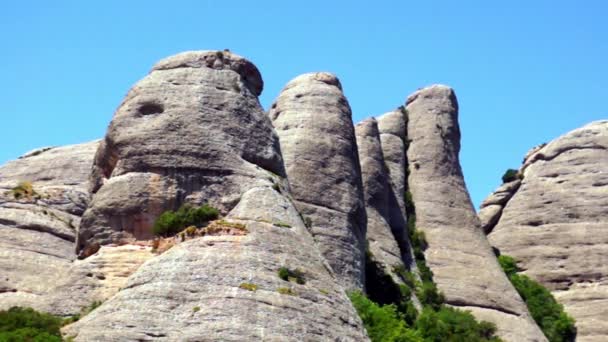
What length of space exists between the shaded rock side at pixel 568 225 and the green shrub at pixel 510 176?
29.3 inches

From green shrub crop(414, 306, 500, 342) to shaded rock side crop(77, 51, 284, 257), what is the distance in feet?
48.5

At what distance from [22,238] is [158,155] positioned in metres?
8.66

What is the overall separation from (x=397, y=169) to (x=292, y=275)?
1445 inches

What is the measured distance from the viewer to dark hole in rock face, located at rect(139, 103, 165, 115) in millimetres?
43875

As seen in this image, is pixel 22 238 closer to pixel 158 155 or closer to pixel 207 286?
pixel 158 155

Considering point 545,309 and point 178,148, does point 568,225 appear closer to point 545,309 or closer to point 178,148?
point 545,309

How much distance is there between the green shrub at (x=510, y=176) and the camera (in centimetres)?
8144

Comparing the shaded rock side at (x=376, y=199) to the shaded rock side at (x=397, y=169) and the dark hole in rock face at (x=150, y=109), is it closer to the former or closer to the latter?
the shaded rock side at (x=397, y=169)

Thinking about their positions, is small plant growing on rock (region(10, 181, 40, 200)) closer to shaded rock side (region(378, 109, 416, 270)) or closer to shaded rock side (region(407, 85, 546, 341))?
shaded rock side (region(378, 109, 416, 270))

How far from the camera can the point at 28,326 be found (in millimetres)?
35469

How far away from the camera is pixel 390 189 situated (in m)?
68.1

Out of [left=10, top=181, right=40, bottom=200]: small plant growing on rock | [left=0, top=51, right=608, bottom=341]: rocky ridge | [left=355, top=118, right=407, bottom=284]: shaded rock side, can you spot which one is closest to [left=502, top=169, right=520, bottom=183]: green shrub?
[left=0, top=51, right=608, bottom=341]: rocky ridge

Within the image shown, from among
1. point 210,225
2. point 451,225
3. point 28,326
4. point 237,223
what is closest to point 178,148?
point 210,225

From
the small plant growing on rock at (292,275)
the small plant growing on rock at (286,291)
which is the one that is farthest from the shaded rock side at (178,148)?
the small plant growing on rock at (286,291)
